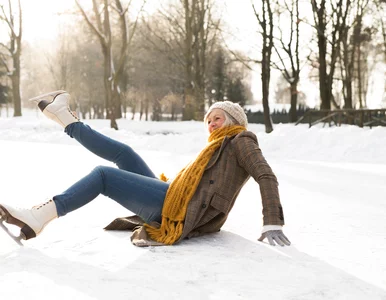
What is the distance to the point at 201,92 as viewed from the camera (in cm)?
2608

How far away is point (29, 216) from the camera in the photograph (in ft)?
8.71

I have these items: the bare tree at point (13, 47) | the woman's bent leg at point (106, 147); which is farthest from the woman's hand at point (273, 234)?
the bare tree at point (13, 47)

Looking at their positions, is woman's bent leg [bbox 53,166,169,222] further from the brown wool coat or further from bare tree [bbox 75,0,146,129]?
bare tree [bbox 75,0,146,129]

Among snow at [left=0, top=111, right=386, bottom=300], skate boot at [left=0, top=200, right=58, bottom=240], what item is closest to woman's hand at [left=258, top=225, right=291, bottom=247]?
snow at [left=0, top=111, right=386, bottom=300]

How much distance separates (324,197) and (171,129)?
56.5 feet

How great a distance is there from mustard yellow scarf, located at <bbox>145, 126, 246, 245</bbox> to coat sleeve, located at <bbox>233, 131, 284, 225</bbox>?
0.17 meters

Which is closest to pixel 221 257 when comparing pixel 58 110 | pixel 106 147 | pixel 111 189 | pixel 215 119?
pixel 111 189

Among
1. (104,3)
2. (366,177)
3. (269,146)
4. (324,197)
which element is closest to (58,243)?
(324,197)

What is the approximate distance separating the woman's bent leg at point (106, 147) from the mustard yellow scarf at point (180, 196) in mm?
473

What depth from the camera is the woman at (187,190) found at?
8.79 ft

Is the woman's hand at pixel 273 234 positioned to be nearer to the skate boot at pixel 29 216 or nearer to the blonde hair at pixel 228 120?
the blonde hair at pixel 228 120

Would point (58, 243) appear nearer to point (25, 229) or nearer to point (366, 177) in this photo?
point (25, 229)

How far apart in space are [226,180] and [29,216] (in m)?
1.26

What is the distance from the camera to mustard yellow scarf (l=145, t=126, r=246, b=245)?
2.85 metres
